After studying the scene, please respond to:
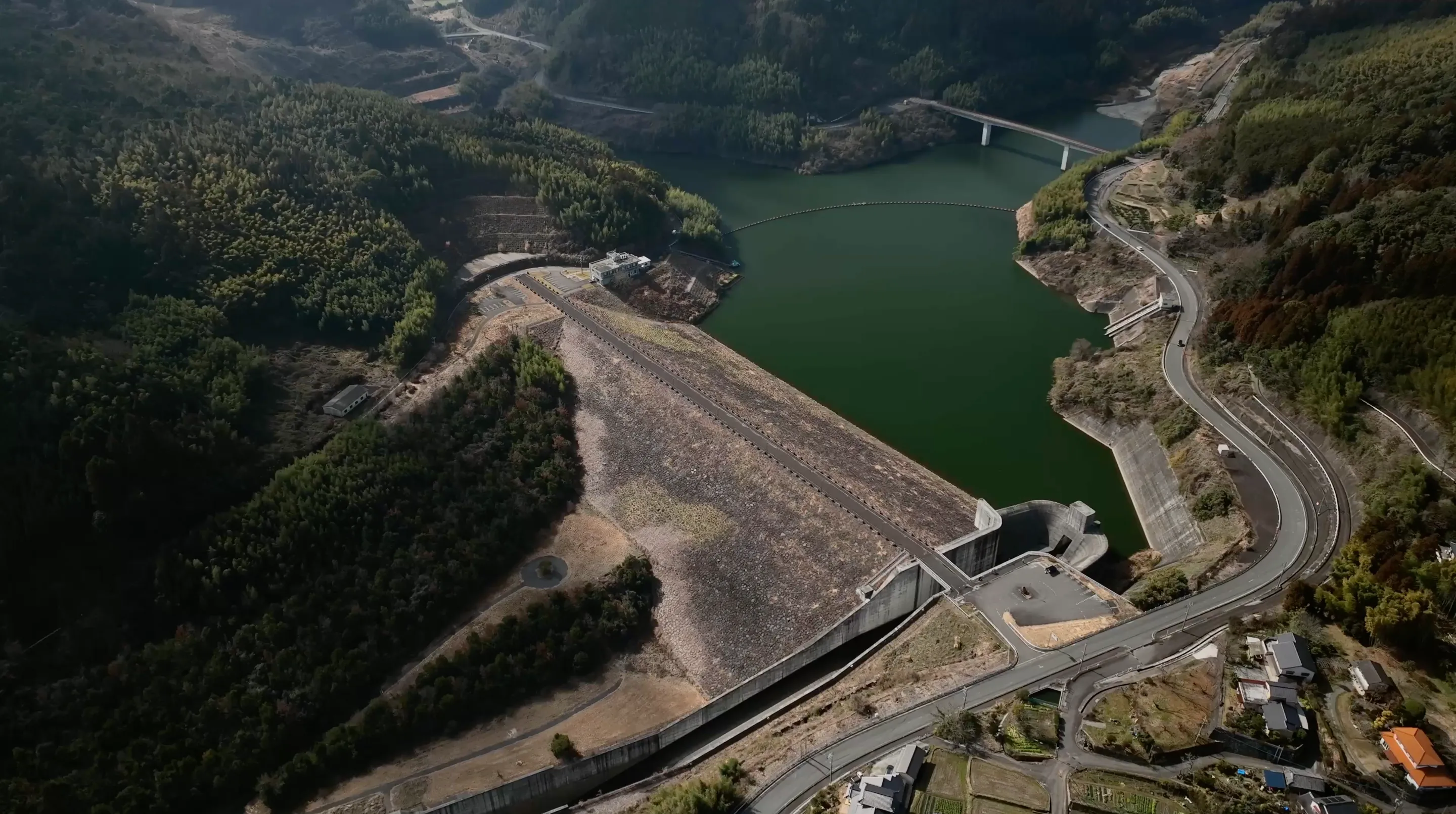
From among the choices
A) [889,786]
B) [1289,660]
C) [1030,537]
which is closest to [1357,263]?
[1030,537]

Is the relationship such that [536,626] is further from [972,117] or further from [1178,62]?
[1178,62]

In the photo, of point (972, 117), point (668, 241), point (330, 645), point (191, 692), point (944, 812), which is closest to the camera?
point (944, 812)

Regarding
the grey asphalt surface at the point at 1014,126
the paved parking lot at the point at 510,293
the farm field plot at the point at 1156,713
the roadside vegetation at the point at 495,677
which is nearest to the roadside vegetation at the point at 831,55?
the grey asphalt surface at the point at 1014,126

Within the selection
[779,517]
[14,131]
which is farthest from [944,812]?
[14,131]

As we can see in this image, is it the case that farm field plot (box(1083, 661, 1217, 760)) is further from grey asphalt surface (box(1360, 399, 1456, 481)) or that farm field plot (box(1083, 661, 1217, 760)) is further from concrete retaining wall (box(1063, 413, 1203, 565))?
grey asphalt surface (box(1360, 399, 1456, 481))

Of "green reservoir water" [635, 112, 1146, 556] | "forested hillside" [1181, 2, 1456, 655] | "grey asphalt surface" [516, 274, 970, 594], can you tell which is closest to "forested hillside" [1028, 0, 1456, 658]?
"forested hillside" [1181, 2, 1456, 655]

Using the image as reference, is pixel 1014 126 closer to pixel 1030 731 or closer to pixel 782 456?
pixel 782 456

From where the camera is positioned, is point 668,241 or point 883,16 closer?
point 668,241
